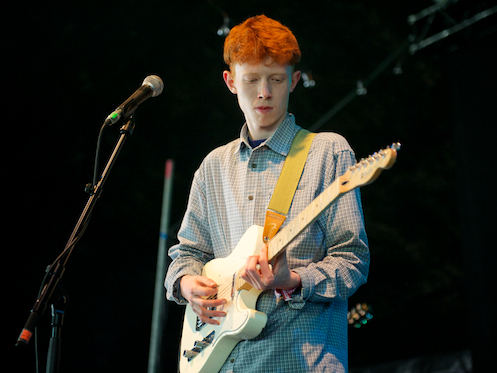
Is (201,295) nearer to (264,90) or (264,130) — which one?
(264,130)

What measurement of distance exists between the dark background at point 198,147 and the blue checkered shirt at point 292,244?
1950 mm

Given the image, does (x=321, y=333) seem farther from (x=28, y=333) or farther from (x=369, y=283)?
(x=369, y=283)

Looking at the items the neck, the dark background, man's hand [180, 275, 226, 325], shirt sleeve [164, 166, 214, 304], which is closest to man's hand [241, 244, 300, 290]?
man's hand [180, 275, 226, 325]

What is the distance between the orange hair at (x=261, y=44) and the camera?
5.92 feet

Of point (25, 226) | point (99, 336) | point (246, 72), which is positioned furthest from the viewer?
point (99, 336)

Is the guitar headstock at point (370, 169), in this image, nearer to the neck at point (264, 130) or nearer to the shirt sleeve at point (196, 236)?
the neck at point (264, 130)

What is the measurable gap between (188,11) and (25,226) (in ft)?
8.08

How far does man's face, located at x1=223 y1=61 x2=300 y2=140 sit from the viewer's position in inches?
71.1

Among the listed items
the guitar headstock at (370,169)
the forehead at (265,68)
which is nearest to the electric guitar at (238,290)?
the guitar headstock at (370,169)

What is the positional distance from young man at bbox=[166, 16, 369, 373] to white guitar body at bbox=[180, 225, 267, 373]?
0.11ft

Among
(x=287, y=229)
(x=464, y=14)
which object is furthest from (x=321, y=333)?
(x=464, y=14)

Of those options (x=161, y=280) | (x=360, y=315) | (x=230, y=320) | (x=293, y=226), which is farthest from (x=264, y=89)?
(x=161, y=280)

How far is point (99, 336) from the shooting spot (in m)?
3.52

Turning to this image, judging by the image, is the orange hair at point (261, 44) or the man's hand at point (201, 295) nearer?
the man's hand at point (201, 295)
